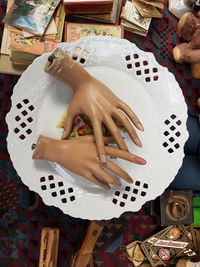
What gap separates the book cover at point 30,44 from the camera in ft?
3.89

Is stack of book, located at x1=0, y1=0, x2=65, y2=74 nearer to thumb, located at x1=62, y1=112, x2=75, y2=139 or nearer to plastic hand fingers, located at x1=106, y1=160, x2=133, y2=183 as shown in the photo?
thumb, located at x1=62, y1=112, x2=75, y2=139

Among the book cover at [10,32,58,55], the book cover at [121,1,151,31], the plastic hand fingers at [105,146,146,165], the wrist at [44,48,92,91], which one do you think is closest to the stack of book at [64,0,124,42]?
the book cover at [10,32,58,55]

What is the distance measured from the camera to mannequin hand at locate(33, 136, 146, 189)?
0.94m

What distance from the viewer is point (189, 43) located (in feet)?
5.37

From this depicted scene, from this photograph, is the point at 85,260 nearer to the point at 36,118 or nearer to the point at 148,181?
the point at 148,181

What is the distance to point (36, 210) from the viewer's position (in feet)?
5.05

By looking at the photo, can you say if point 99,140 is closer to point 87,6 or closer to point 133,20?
point 87,6

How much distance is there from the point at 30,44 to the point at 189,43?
0.88 meters

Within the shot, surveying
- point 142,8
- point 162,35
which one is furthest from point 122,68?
point 162,35

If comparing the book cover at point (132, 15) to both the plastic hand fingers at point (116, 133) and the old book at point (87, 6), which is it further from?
the plastic hand fingers at point (116, 133)

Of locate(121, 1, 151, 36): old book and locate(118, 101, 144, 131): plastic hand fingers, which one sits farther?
locate(121, 1, 151, 36): old book

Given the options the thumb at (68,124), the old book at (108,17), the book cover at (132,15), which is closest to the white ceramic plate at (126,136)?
the thumb at (68,124)

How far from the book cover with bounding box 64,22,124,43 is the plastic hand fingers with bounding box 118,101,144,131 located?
472 millimetres

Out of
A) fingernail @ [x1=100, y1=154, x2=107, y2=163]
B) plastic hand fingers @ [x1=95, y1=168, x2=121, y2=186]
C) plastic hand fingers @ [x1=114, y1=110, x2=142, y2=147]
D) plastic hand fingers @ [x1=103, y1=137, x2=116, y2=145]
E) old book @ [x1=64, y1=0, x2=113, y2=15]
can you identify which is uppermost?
old book @ [x1=64, y1=0, x2=113, y2=15]
